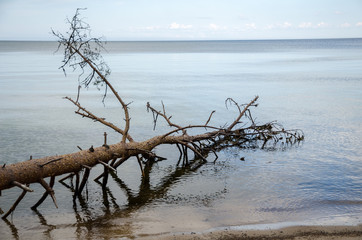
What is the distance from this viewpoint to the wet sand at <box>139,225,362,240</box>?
6.11 m

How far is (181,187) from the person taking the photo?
348 inches

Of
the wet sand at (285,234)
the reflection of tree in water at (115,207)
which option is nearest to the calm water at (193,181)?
the reflection of tree in water at (115,207)

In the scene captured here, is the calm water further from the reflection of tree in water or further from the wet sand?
the wet sand

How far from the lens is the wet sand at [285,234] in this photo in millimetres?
6109

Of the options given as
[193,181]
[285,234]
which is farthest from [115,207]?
[285,234]

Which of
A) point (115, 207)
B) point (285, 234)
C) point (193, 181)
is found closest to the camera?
point (285, 234)

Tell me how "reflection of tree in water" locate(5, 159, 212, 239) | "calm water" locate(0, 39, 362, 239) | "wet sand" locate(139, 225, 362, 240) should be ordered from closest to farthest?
"wet sand" locate(139, 225, 362, 240) → "reflection of tree in water" locate(5, 159, 212, 239) → "calm water" locate(0, 39, 362, 239)

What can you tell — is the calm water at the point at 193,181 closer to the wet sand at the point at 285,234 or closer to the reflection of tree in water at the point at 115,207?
the reflection of tree in water at the point at 115,207

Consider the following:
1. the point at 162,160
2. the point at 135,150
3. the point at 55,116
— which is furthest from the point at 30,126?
the point at 135,150

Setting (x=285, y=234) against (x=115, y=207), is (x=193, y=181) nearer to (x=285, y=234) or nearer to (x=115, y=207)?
(x=115, y=207)

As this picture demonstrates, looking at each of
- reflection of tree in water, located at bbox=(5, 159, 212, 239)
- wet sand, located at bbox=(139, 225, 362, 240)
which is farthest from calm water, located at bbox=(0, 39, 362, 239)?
wet sand, located at bbox=(139, 225, 362, 240)

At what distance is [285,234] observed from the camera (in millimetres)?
6219

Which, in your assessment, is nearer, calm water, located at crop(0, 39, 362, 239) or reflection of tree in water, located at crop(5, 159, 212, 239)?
reflection of tree in water, located at crop(5, 159, 212, 239)

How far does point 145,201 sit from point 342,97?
17.9 m
